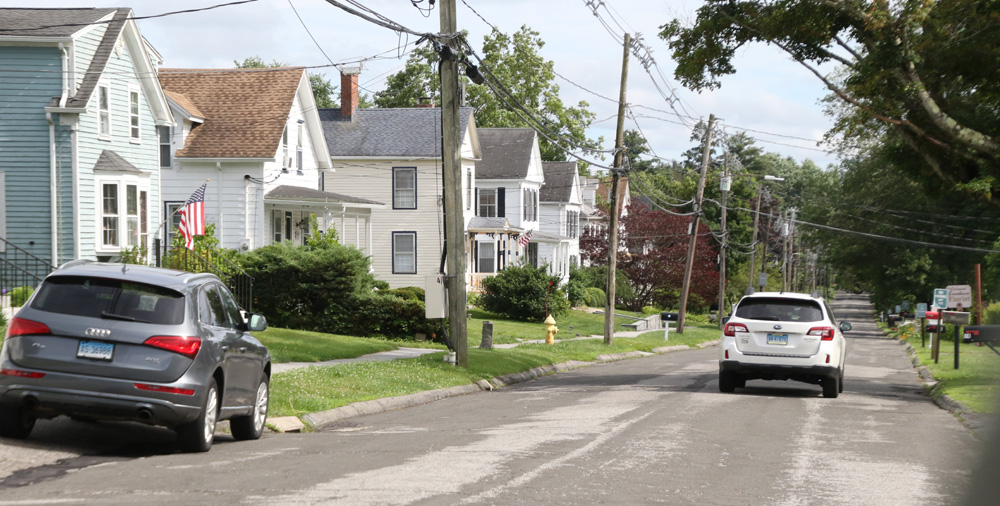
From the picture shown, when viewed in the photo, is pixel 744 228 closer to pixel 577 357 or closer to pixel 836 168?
pixel 836 168

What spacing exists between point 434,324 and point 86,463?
19129 millimetres

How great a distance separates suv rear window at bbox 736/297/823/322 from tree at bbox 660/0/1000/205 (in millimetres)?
3746

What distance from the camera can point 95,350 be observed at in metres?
9.47

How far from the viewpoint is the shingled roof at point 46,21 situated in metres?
26.3

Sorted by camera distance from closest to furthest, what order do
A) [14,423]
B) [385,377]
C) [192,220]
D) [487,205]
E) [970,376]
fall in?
Answer: 1. [14,423]
2. [385,377]
3. [970,376]
4. [192,220]
5. [487,205]

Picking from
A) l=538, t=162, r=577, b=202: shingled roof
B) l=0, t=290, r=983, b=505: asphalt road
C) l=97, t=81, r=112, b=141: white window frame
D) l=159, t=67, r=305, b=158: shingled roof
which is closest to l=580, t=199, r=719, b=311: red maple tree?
l=538, t=162, r=577, b=202: shingled roof

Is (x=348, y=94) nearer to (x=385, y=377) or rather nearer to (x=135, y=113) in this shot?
(x=135, y=113)

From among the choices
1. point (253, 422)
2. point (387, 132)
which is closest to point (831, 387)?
point (253, 422)

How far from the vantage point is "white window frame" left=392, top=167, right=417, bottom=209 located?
46750mm

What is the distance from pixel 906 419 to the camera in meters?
15.4

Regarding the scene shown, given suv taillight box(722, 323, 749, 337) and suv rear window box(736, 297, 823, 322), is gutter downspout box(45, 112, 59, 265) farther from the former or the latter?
suv rear window box(736, 297, 823, 322)

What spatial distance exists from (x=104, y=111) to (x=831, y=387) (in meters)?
19.8

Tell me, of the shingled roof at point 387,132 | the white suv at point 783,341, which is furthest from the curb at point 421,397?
the shingled roof at point 387,132

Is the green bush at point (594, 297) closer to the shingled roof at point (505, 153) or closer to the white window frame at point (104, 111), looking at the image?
the shingled roof at point (505, 153)
